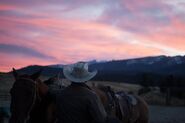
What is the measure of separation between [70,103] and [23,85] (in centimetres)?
94

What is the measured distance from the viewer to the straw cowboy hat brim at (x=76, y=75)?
5727 millimetres

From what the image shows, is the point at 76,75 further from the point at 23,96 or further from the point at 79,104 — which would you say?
the point at 23,96

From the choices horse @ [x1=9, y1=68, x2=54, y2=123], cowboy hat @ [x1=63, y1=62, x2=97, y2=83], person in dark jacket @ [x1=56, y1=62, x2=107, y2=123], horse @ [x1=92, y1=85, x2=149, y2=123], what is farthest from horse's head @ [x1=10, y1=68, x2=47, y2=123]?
horse @ [x1=92, y1=85, x2=149, y2=123]

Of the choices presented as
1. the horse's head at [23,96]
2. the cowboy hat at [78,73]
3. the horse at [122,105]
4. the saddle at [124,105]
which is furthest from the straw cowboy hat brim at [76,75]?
the saddle at [124,105]

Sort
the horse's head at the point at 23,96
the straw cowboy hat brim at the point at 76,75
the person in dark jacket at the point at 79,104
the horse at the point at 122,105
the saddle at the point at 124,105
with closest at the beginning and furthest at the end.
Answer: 1. the person in dark jacket at the point at 79,104
2. the straw cowboy hat brim at the point at 76,75
3. the horse's head at the point at 23,96
4. the horse at the point at 122,105
5. the saddle at the point at 124,105

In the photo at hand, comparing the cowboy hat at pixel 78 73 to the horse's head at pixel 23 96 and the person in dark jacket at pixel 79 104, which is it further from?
the horse's head at pixel 23 96

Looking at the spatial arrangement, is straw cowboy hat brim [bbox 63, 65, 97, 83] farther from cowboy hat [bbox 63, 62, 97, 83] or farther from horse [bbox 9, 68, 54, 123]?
horse [bbox 9, 68, 54, 123]

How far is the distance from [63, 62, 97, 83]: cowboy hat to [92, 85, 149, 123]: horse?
209 centimetres

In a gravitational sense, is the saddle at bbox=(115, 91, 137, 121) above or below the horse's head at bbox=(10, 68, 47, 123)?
below

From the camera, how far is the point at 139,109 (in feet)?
34.0

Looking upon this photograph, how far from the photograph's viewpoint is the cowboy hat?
18.8ft

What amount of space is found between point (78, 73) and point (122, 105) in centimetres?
363

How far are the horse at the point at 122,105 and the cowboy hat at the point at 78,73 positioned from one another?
2094 mm

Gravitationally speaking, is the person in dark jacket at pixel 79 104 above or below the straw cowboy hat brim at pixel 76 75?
below
